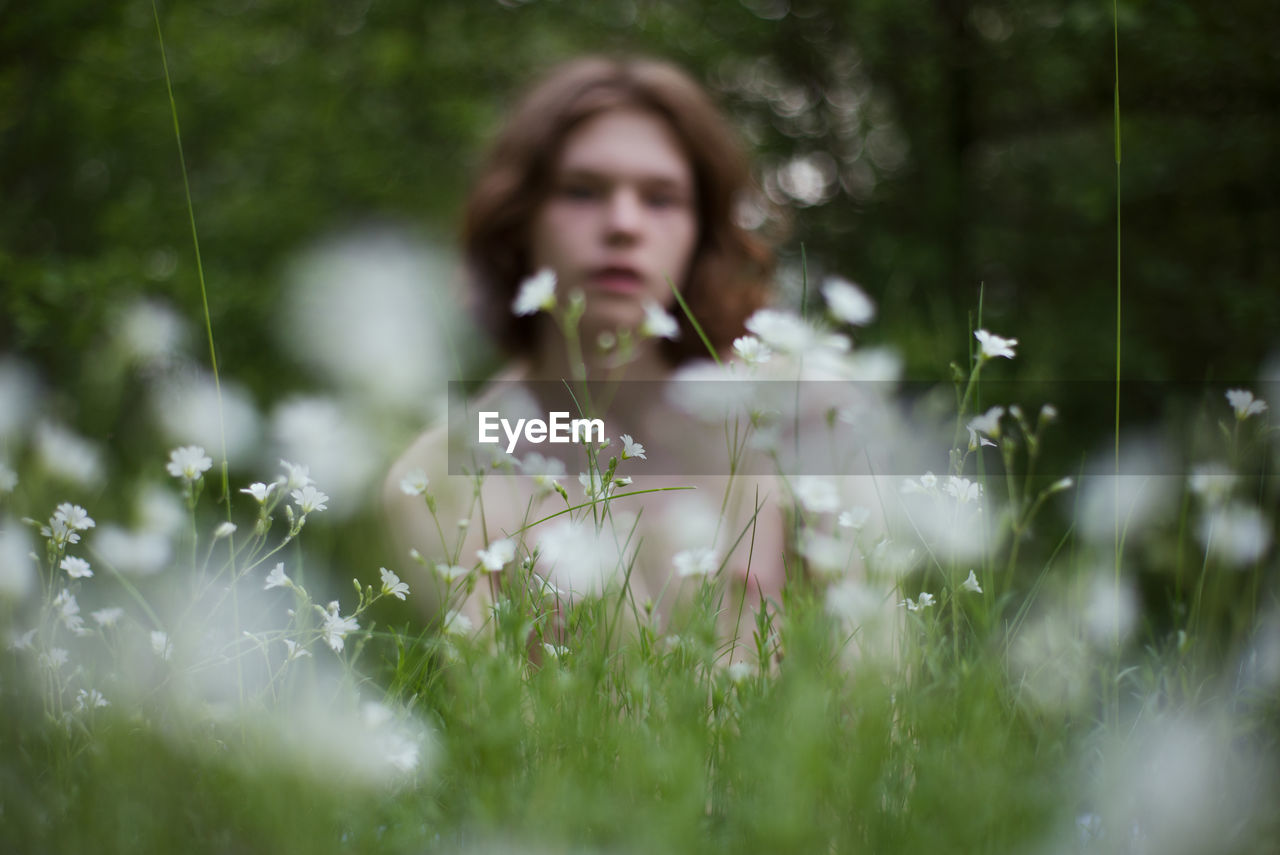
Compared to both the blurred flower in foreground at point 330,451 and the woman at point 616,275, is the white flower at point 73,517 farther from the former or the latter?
the woman at point 616,275

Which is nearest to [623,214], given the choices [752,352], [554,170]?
[554,170]

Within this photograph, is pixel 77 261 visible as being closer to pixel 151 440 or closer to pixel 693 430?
pixel 151 440

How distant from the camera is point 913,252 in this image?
5.32m

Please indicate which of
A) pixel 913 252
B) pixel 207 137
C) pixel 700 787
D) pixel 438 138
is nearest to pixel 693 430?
pixel 700 787

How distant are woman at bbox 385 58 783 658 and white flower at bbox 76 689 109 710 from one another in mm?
1078

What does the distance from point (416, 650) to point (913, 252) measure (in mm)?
4583

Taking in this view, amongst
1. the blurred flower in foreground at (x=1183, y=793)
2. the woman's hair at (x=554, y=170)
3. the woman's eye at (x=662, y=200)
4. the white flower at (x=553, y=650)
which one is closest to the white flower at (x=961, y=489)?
the blurred flower in foreground at (x=1183, y=793)

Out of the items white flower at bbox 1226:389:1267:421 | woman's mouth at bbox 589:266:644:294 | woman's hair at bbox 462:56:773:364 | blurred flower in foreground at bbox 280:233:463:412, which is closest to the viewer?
white flower at bbox 1226:389:1267:421

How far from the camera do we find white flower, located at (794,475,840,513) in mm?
1166

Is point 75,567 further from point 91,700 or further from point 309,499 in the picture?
point 309,499

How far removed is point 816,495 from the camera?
1191mm

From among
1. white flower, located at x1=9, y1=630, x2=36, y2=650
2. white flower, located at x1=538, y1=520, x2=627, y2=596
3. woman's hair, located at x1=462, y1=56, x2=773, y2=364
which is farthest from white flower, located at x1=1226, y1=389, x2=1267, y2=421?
woman's hair, located at x1=462, y1=56, x2=773, y2=364

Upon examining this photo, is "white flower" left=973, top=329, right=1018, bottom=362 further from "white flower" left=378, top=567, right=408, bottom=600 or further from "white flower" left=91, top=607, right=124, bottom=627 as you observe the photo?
"white flower" left=91, top=607, right=124, bottom=627

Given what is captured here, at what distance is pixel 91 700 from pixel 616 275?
1742mm
